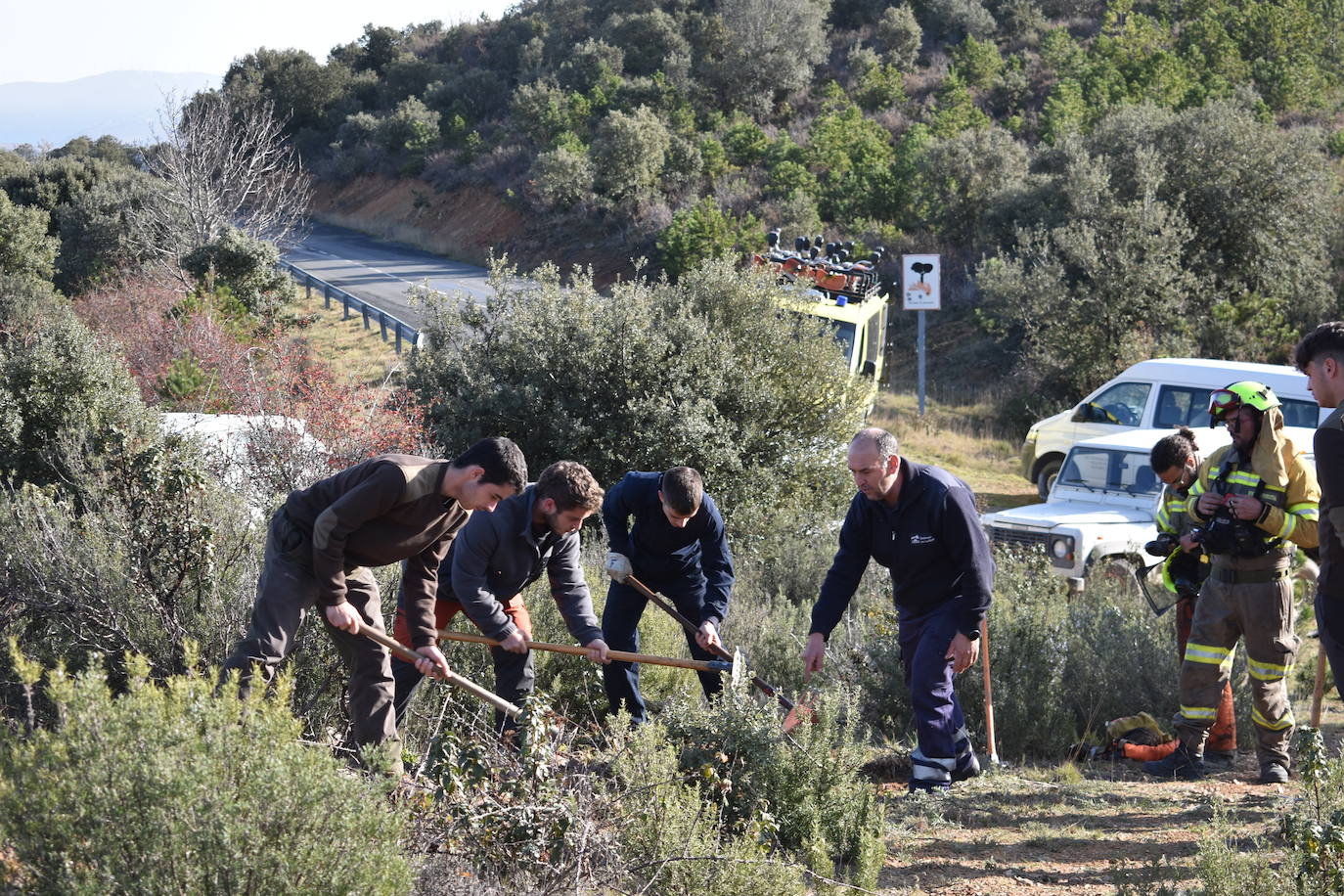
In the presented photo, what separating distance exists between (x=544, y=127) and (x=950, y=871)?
3556cm

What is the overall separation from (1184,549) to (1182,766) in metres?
1.05

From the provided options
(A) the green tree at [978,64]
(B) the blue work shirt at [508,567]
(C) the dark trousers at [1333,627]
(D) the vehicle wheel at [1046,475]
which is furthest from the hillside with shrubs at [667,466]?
(A) the green tree at [978,64]

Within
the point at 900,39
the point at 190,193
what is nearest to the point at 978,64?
the point at 900,39

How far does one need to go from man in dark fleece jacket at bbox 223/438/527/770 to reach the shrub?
5.34 ft

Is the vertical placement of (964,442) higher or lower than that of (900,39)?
lower

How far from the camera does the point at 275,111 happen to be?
47625 millimetres

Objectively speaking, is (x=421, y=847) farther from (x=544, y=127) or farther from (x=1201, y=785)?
(x=544, y=127)

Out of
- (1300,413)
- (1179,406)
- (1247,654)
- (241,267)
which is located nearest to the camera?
(1247,654)

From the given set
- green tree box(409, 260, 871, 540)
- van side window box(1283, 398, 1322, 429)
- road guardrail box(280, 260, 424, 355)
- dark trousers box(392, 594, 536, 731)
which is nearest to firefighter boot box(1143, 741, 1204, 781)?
dark trousers box(392, 594, 536, 731)

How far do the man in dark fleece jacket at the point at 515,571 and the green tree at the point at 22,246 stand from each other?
2194 centimetres

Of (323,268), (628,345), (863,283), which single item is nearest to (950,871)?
(628,345)

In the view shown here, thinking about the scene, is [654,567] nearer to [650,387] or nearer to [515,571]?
[515,571]

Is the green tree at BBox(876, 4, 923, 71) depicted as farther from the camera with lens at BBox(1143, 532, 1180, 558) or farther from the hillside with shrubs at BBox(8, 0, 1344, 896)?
the camera with lens at BBox(1143, 532, 1180, 558)

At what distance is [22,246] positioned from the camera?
80.9 ft
